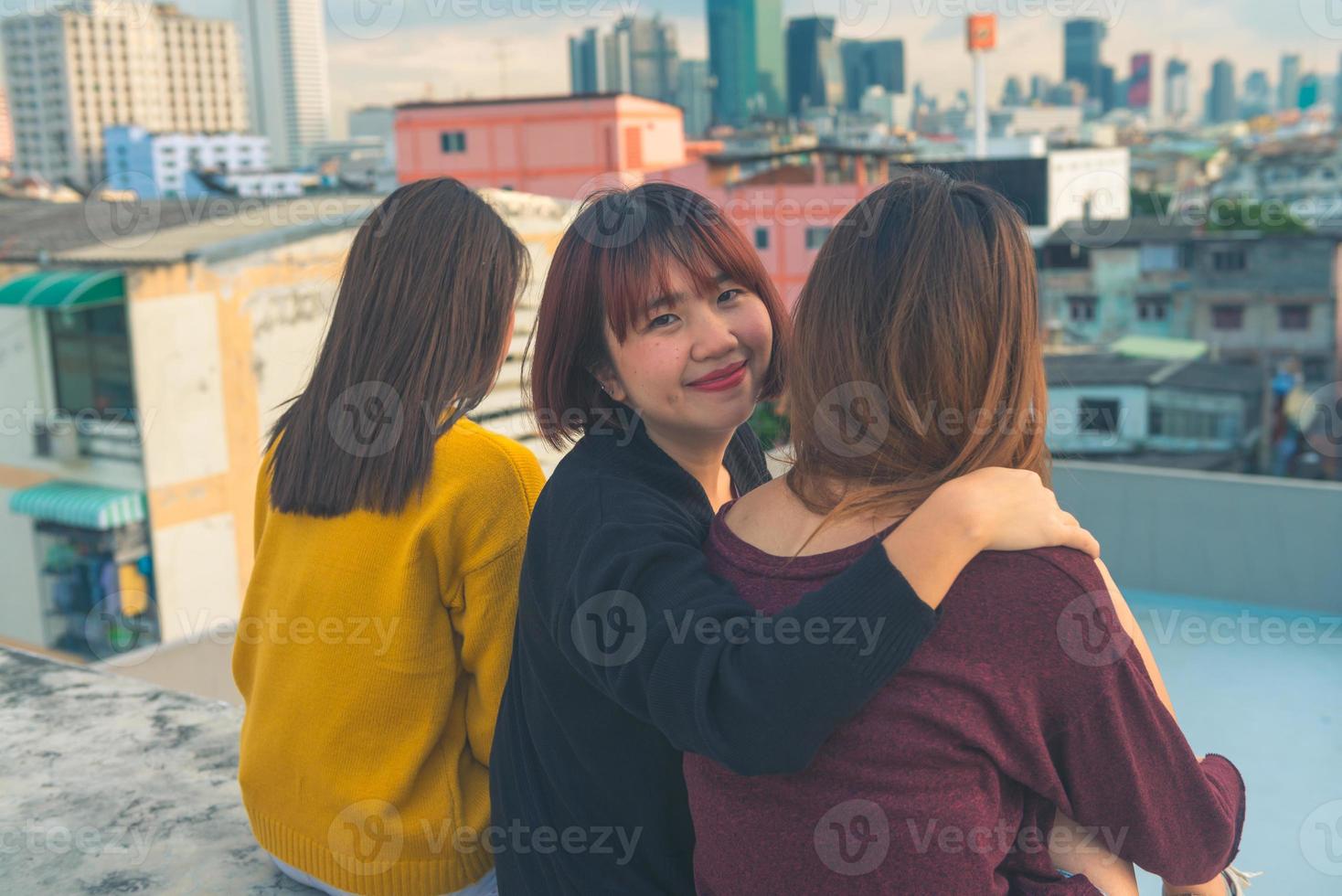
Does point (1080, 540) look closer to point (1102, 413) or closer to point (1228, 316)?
point (1102, 413)

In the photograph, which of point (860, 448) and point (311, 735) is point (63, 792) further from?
point (860, 448)

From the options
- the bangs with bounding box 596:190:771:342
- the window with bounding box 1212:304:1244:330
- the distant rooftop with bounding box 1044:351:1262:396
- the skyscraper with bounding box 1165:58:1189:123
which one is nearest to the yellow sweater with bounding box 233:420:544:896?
the bangs with bounding box 596:190:771:342

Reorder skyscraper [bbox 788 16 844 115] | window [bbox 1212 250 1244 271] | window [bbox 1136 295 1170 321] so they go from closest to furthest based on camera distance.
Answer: window [bbox 1212 250 1244 271] < window [bbox 1136 295 1170 321] < skyscraper [bbox 788 16 844 115]

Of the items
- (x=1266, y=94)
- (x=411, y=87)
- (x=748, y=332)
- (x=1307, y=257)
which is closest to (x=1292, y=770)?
(x=748, y=332)

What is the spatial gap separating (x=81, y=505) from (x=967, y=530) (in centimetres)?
897

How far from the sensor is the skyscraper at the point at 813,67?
121ft

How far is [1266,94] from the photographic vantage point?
176 feet

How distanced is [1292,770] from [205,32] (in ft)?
226

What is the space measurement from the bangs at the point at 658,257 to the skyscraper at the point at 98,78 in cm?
6140

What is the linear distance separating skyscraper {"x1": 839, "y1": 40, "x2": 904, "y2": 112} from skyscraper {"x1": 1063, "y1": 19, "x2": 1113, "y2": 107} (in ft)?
67.3

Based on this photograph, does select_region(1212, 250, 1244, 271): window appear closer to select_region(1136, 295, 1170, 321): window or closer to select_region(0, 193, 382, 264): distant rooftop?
select_region(1136, 295, 1170, 321): window

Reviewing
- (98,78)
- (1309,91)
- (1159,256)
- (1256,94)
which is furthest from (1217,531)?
(98,78)

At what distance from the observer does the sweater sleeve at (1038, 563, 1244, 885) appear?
0.79 metres

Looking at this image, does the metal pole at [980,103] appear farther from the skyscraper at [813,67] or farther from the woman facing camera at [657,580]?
the woman facing camera at [657,580]
